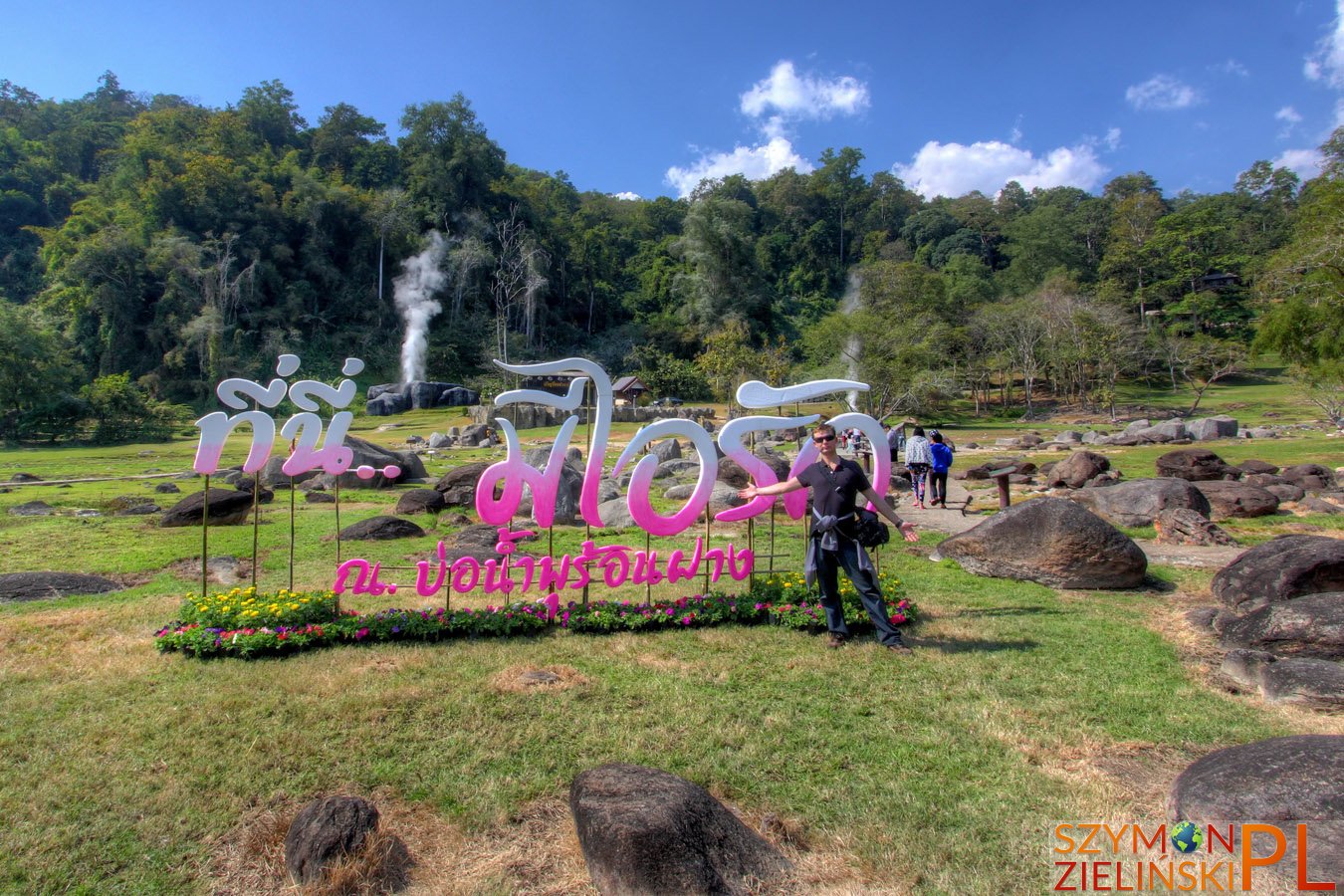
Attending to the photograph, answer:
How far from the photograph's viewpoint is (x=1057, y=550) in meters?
8.66

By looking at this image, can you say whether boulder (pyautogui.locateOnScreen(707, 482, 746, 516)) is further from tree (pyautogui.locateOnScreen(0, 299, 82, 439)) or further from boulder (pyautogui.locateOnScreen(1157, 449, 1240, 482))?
tree (pyautogui.locateOnScreen(0, 299, 82, 439))

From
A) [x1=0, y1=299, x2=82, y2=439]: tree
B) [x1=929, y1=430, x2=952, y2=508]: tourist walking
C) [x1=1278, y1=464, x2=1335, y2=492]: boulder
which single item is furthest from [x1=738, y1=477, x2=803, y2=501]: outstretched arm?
[x1=0, y1=299, x2=82, y2=439]: tree

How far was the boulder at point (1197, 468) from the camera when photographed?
17.5 m

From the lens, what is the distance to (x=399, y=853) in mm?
3609

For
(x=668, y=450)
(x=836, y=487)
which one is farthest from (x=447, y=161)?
(x=836, y=487)

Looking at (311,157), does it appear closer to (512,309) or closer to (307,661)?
(512,309)

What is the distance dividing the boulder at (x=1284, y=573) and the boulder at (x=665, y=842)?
6171 mm

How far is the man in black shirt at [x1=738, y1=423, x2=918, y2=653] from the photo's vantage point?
6.37m

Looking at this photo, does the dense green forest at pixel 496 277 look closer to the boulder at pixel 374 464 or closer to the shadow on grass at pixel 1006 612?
the shadow on grass at pixel 1006 612

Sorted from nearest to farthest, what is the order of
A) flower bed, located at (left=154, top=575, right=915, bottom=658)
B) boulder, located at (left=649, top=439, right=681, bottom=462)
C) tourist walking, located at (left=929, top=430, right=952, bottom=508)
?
flower bed, located at (left=154, top=575, right=915, bottom=658)
tourist walking, located at (left=929, top=430, right=952, bottom=508)
boulder, located at (left=649, top=439, right=681, bottom=462)

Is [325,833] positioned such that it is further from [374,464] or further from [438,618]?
[374,464]

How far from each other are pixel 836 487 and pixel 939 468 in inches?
383

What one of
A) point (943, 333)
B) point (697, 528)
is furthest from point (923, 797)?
point (943, 333)

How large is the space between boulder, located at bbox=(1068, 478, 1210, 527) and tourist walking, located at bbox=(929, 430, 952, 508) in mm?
2853
